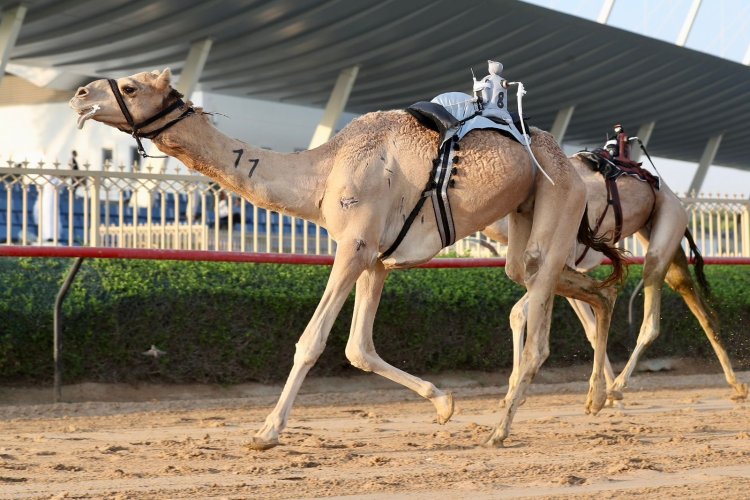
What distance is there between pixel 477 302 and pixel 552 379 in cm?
127

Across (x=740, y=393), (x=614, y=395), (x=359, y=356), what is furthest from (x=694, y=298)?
(x=359, y=356)

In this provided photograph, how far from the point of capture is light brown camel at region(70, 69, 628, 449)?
250 inches

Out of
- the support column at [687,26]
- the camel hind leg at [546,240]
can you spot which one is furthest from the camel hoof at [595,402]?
the support column at [687,26]

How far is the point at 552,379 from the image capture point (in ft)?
42.3

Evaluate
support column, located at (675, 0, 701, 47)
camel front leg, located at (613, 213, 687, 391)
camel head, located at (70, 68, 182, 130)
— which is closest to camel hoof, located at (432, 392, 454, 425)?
camel head, located at (70, 68, 182, 130)

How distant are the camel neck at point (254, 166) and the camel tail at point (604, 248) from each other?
6.39ft

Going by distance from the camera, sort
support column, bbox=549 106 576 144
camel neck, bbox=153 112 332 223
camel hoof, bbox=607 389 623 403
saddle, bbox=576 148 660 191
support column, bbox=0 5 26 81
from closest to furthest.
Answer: camel neck, bbox=153 112 332 223 < camel hoof, bbox=607 389 623 403 < saddle, bbox=576 148 660 191 < support column, bbox=0 5 26 81 < support column, bbox=549 106 576 144

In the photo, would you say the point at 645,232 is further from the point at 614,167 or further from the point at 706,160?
the point at 706,160

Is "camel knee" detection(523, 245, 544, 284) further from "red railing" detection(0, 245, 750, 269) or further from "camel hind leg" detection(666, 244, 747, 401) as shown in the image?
"camel hind leg" detection(666, 244, 747, 401)

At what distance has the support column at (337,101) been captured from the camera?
28.0 meters

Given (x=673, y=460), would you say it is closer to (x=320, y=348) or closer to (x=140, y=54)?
(x=320, y=348)

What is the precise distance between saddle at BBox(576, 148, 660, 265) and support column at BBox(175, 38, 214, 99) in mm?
14870

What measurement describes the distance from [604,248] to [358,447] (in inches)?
99.6

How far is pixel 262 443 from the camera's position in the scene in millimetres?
6102
